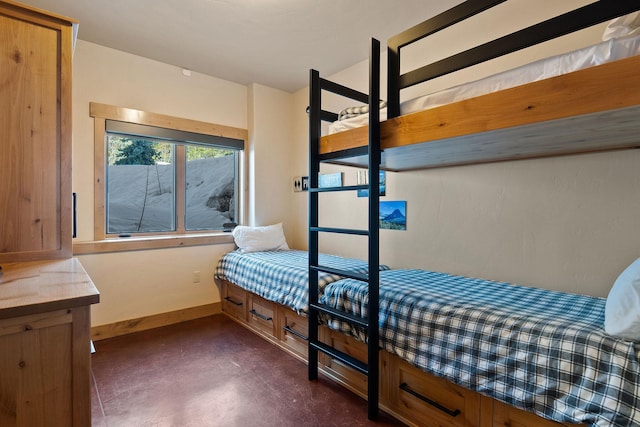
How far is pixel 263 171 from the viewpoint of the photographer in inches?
153

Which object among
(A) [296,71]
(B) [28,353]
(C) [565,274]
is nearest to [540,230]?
A: (C) [565,274]

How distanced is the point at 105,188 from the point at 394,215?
2716mm

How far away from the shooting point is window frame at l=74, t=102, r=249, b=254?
2.92 metres

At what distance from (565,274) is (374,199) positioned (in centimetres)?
128

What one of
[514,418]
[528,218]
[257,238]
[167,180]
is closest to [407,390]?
[514,418]

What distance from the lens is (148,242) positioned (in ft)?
10.4

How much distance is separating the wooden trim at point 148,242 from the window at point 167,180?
18cm

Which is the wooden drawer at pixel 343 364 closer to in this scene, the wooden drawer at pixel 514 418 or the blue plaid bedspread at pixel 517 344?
the blue plaid bedspread at pixel 517 344

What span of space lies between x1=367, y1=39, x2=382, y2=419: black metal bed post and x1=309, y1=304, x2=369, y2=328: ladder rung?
6 centimetres

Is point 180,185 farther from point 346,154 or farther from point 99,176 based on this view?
point 346,154

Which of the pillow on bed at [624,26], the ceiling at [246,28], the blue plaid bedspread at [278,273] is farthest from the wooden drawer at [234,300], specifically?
the pillow on bed at [624,26]

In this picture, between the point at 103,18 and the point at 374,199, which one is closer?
the point at 374,199

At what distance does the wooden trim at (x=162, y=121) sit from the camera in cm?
293

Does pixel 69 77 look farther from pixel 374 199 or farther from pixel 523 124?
pixel 523 124
